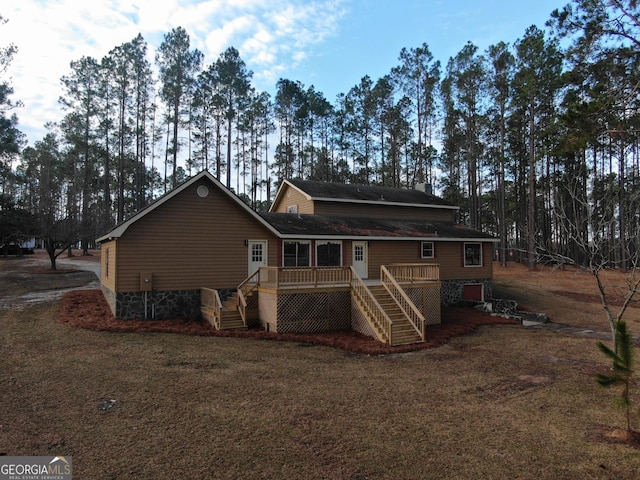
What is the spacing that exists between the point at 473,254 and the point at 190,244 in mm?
15223

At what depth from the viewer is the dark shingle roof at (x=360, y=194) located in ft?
72.9

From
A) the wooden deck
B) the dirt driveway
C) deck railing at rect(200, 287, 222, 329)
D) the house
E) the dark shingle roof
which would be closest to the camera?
the wooden deck

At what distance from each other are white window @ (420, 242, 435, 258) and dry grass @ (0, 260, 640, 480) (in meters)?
9.30

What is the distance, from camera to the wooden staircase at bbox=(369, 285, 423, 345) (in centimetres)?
1211

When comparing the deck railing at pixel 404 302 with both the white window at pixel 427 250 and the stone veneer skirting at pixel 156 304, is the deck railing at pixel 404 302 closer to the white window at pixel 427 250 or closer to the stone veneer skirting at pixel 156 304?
the white window at pixel 427 250

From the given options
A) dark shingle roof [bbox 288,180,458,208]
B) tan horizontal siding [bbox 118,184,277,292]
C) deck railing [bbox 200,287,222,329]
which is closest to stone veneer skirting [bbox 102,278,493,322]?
deck railing [bbox 200,287,222,329]

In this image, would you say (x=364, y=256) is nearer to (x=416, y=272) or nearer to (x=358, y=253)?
(x=358, y=253)

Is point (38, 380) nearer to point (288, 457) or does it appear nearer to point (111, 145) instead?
point (288, 457)

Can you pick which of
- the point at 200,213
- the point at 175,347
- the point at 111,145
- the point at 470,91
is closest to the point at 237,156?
the point at 111,145

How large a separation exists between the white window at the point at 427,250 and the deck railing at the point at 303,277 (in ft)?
23.8

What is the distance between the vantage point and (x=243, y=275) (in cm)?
1579

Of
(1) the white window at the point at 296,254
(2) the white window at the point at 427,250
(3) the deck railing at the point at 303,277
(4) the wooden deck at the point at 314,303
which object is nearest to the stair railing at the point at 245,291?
(4) the wooden deck at the point at 314,303

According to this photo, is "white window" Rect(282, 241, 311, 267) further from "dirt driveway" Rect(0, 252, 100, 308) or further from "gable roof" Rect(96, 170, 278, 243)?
"dirt driveway" Rect(0, 252, 100, 308)

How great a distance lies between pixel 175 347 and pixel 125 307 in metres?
4.14
